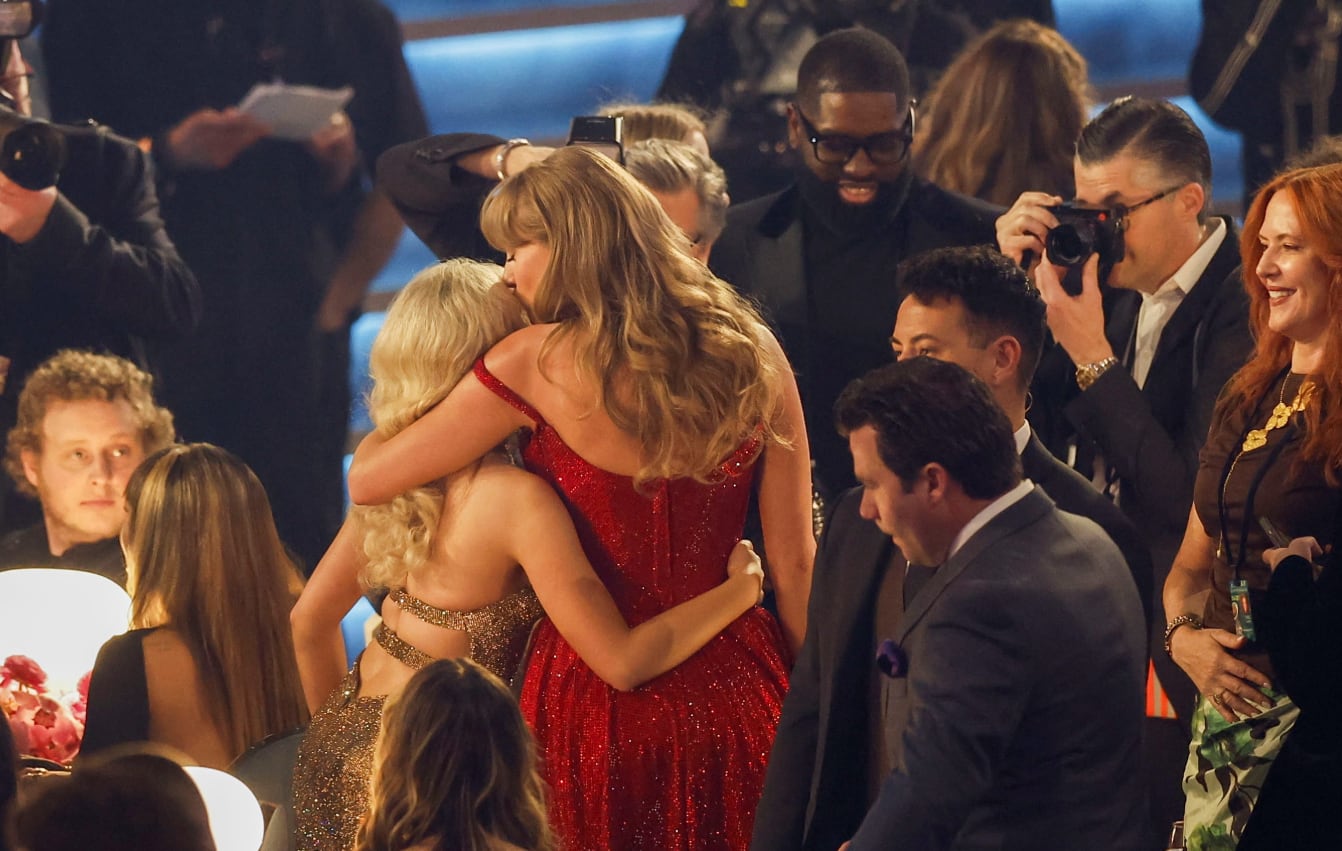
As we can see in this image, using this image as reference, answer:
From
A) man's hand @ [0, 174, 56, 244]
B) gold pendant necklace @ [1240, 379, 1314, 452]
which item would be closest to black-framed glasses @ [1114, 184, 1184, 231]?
gold pendant necklace @ [1240, 379, 1314, 452]

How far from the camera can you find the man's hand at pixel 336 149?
4984 millimetres

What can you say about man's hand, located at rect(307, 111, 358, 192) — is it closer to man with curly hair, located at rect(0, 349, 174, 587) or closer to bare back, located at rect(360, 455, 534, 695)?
man with curly hair, located at rect(0, 349, 174, 587)

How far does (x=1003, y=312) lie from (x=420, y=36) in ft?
10.0

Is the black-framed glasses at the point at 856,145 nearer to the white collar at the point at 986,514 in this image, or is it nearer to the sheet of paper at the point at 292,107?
the white collar at the point at 986,514

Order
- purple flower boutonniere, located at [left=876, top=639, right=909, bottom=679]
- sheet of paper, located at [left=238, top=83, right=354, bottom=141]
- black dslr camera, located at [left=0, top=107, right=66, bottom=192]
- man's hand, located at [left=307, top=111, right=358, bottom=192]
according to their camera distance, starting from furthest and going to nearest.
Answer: man's hand, located at [left=307, top=111, right=358, bottom=192] < sheet of paper, located at [left=238, top=83, right=354, bottom=141] < black dslr camera, located at [left=0, top=107, right=66, bottom=192] < purple flower boutonniere, located at [left=876, top=639, right=909, bottom=679]

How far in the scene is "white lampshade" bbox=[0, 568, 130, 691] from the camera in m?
3.13

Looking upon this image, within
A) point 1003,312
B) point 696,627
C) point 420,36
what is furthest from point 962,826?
point 420,36

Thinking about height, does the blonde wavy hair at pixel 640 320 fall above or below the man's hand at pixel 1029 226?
above

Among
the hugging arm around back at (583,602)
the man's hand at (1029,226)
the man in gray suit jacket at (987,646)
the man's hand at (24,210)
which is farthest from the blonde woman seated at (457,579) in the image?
the man's hand at (24,210)

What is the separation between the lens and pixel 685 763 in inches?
107

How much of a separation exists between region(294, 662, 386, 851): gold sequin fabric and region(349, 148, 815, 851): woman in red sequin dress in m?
0.25

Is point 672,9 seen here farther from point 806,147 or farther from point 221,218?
point 806,147

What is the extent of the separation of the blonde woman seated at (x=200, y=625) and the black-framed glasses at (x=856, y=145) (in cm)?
125

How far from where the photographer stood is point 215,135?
4895 mm
